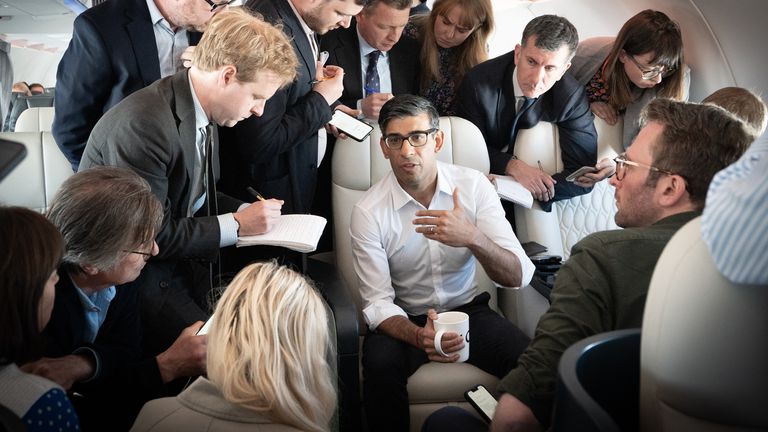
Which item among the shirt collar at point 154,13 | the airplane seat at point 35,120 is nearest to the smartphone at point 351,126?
the shirt collar at point 154,13

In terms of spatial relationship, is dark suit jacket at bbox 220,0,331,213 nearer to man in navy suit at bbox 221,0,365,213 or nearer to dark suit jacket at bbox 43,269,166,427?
man in navy suit at bbox 221,0,365,213

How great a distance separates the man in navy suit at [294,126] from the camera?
2699mm

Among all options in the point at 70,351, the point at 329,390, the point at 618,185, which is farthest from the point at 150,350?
the point at 618,185

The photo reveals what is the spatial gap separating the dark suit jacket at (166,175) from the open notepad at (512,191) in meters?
1.19

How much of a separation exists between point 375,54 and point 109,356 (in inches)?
74.1

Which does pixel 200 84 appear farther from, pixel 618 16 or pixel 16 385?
pixel 618 16

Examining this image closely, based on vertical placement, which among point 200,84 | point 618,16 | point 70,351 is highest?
point 618,16

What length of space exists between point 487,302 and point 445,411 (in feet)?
2.37

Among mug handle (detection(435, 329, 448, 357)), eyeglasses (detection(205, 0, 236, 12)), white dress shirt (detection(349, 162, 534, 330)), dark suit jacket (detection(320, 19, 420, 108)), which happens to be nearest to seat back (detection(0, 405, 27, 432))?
mug handle (detection(435, 329, 448, 357))

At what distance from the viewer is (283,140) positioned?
272 centimetres

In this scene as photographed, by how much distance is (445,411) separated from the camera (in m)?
1.95

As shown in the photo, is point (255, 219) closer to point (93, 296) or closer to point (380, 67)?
point (93, 296)

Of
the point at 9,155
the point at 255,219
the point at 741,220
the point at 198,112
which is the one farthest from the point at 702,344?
the point at 198,112

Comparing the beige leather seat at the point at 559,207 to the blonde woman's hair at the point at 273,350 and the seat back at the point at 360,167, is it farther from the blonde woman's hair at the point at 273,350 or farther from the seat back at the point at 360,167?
the blonde woman's hair at the point at 273,350
